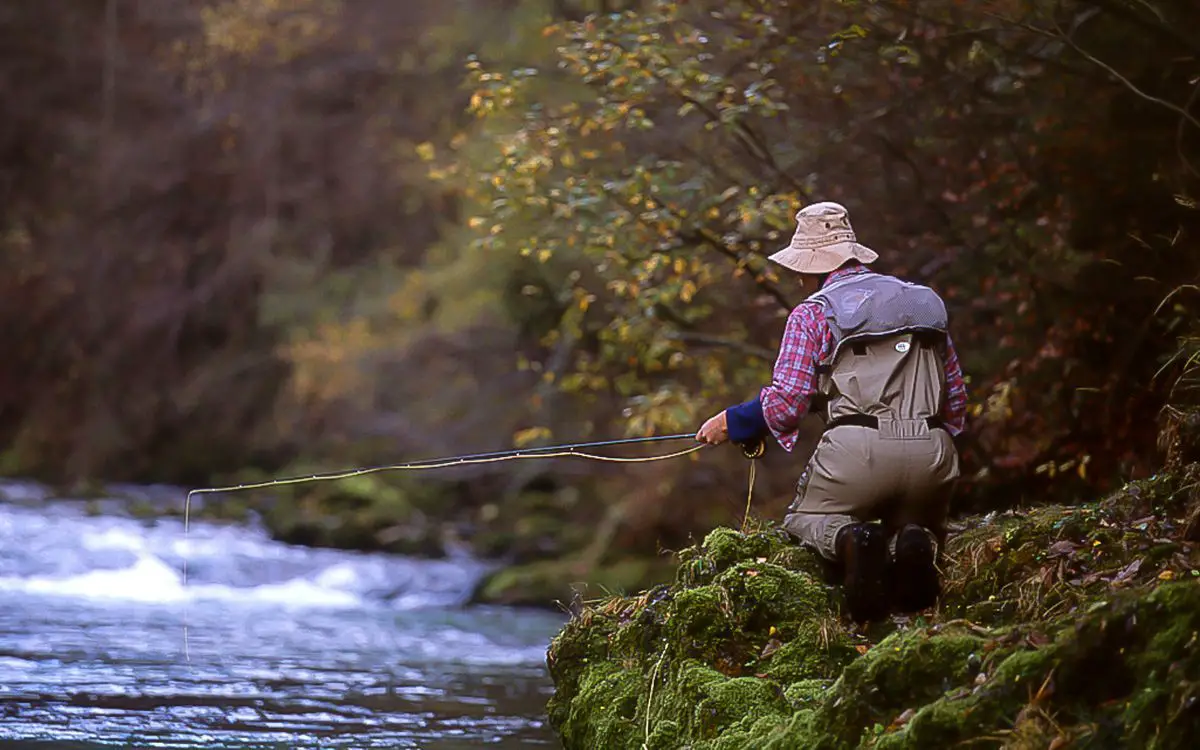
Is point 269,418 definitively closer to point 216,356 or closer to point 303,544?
point 216,356

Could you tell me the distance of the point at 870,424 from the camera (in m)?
5.02

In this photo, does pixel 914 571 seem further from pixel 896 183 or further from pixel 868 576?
pixel 896 183

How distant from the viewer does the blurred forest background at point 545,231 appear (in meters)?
9.58

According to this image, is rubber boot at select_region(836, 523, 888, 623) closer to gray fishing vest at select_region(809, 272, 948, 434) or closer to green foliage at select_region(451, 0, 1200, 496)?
gray fishing vest at select_region(809, 272, 948, 434)

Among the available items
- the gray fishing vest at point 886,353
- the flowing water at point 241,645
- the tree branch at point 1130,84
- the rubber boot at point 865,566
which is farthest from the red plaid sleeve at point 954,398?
the tree branch at point 1130,84

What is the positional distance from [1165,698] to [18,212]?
92.8ft

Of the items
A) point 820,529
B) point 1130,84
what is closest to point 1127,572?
point 820,529

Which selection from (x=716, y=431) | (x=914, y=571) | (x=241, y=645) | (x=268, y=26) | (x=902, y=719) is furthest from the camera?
(x=268, y=26)

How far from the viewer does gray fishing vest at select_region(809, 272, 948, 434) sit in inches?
196

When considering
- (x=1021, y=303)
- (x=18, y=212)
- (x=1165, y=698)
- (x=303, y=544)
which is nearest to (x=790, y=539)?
(x=1165, y=698)

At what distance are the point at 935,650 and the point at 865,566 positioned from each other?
768 millimetres

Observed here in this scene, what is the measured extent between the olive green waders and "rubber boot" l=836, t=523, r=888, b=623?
0.45ft

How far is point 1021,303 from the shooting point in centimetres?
1002

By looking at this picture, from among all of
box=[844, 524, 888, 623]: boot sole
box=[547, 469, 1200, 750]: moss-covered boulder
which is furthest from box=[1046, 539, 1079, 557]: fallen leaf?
box=[844, 524, 888, 623]: boot sole
